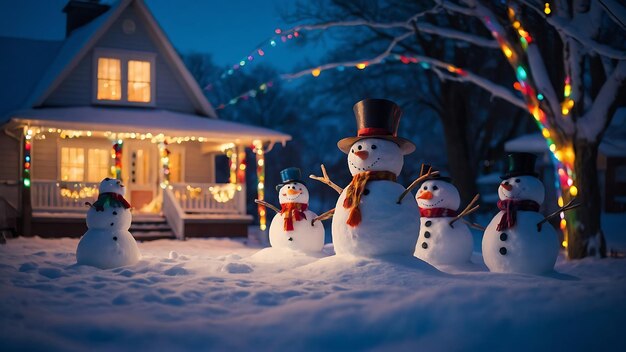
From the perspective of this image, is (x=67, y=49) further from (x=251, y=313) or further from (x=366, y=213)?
(x=251, y=313)

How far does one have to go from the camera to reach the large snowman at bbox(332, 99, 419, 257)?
27.9 feet

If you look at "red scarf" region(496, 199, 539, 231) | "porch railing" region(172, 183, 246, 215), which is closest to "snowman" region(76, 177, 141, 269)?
"red scarf" region(496, 199, 539, 231)

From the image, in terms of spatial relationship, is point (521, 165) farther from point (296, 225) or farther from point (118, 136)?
point (118, 136)

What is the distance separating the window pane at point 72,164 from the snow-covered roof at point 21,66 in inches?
73.5

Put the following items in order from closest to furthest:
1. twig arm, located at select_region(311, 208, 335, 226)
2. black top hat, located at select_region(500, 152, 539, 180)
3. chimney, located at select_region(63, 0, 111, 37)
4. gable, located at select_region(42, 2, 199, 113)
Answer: black top hat, located at select_region(500, 152, 539, 180), twig arm, located at select_region(311, 208, 335, 226), gable, located at select_region(42, 2, 199, 113), chimney, located at select_region(63, 0, 111, 37)

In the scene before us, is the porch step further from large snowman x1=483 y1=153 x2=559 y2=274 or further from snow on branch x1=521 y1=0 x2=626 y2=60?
snow on branch x1=521 y1=0 x2=626 y2=60

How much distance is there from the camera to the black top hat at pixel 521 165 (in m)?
9.34

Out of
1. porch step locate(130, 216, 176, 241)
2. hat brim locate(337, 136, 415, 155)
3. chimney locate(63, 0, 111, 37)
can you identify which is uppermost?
chimney locate(63, 0, 111, 37)

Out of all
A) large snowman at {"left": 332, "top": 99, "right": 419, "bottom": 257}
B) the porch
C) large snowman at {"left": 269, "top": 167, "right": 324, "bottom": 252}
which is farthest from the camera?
the porch

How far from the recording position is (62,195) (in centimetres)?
1572

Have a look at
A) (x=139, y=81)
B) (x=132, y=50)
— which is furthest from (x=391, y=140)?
(x=132, y=50)

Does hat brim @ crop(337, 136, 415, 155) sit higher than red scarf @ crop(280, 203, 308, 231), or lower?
higher

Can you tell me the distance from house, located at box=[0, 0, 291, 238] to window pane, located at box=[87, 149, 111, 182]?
28mm

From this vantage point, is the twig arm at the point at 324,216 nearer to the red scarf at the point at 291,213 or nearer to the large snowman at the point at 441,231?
the red scarf at the point at 291,213
